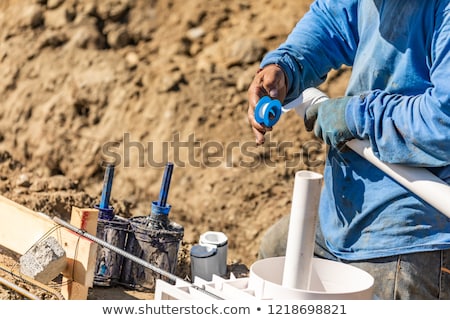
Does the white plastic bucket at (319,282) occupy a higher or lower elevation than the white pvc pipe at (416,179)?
lower

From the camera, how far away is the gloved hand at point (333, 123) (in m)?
3.21

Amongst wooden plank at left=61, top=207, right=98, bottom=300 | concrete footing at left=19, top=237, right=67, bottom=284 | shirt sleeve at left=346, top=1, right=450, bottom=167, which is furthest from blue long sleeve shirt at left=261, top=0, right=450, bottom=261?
concrete footing at left=19, top=237, right=67, bottom=284

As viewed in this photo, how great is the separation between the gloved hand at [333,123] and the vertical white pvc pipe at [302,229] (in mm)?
684

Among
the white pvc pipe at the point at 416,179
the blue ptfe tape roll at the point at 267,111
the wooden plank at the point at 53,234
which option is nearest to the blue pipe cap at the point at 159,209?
the wooden plank at the point at 53,234

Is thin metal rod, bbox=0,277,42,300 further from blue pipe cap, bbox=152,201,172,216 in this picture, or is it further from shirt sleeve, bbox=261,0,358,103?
shirt sleeve, bbox=261,0,358,103

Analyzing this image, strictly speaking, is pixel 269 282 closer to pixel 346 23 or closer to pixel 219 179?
pixel 346 23

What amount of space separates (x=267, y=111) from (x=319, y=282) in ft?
2.41

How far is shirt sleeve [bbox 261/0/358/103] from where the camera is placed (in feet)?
11.8

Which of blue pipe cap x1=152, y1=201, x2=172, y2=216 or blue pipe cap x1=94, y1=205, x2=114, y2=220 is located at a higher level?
blue pipe cap x1=152, y1=201, x2=172, y2=216

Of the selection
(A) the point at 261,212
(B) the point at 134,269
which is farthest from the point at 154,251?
(A) the point at 261,212

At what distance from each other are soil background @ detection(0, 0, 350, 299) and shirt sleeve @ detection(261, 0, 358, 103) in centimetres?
245

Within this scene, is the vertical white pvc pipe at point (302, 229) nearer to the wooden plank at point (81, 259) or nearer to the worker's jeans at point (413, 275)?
the worker's jeans at point (413, 275)

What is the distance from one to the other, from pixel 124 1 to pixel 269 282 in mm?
5473

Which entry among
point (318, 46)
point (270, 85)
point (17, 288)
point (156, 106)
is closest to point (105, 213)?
point (17, 288)
